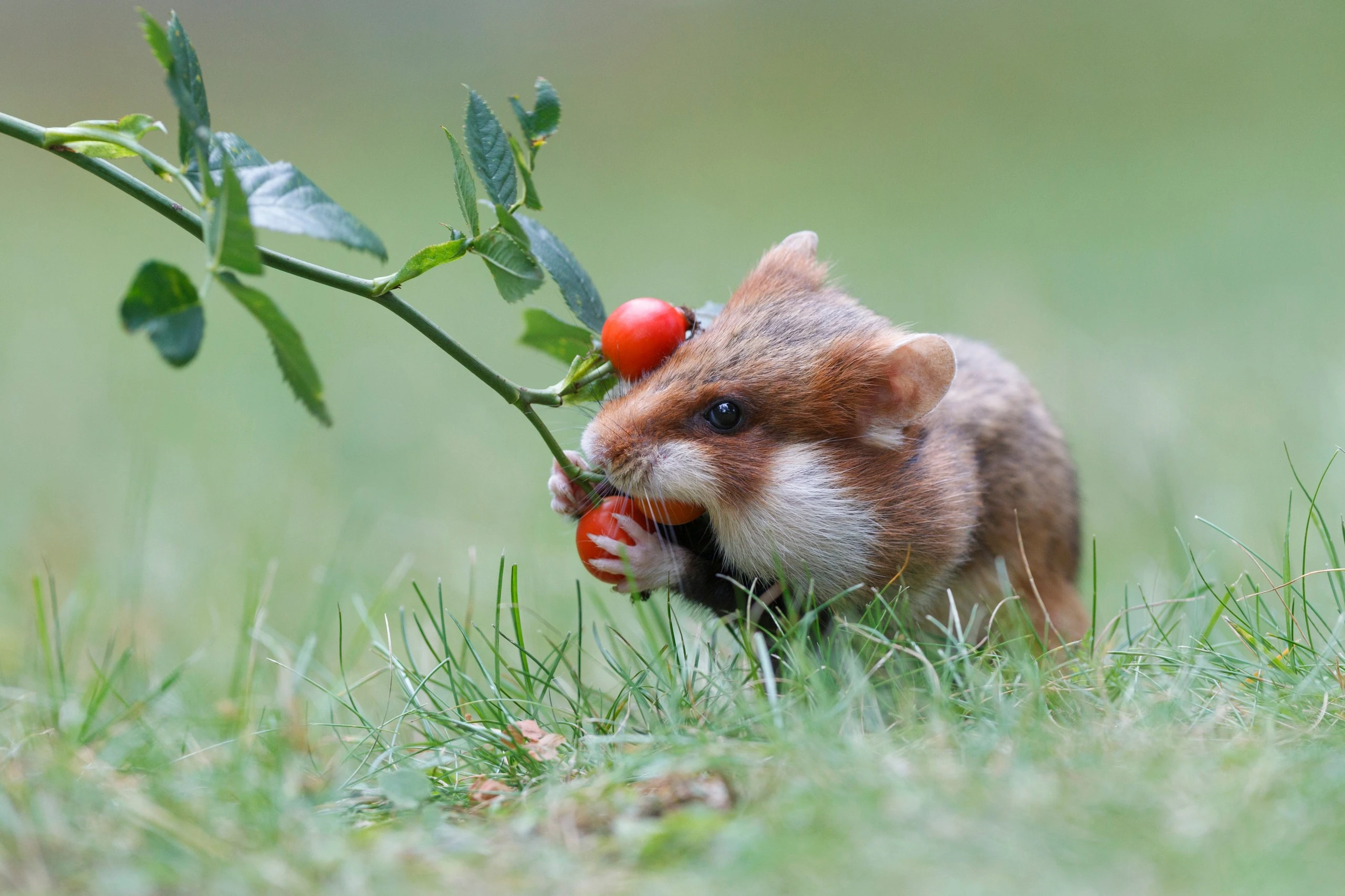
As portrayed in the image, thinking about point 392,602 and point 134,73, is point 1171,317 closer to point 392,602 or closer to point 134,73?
point 392,602

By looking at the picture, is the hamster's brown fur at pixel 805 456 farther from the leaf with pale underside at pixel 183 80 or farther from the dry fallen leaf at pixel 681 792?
the leaf with pale underside at pixel 183 80

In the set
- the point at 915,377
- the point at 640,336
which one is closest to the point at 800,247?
the point at 915,377

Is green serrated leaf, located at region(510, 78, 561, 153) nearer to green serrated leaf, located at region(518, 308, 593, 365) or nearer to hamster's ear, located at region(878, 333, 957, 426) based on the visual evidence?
green serrated leaf, located at region(518, 308, 593, 365)

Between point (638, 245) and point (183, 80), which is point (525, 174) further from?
point (638, 245)

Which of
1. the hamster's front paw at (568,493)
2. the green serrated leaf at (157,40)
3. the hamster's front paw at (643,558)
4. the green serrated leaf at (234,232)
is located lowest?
the hamster's front paw at (643,558)

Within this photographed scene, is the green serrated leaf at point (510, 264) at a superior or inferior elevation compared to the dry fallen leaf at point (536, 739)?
superior

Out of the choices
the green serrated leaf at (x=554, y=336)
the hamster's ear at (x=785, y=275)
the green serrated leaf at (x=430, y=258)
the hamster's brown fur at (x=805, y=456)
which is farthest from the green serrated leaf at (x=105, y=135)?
the hamster's ear at (x=785, y=275)

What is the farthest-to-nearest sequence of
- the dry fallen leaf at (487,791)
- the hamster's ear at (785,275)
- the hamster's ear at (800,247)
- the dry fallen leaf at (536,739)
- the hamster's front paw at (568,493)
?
the hamster's ear at (800,247)
the hamster's ear at (785,275)
the hamster's front paw at (568,493)
the dry fallen leaf at (536,739)
the dry fallen leaf at (487,791)
